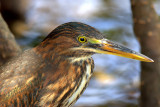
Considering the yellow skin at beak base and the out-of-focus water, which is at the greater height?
the out-of-focus water

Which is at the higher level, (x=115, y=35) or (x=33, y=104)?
(x=115, y=35)

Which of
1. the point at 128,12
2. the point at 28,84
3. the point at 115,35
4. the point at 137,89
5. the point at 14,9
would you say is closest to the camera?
the point at 28,84

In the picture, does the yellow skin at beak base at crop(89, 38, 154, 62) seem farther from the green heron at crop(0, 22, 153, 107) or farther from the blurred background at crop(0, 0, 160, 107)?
the blurred background at crop(0, 0, 160, 107)

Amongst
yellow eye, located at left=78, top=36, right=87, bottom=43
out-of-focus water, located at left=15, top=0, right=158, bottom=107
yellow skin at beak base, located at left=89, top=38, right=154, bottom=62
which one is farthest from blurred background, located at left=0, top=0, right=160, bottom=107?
yellow eye, located at left=78, top=36, right=87, bottom=43

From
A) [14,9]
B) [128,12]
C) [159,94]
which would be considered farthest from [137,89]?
[14,9]

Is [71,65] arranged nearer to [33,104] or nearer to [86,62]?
[86,62]

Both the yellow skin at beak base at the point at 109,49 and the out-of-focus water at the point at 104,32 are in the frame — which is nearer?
the yellow skin at beak base at the point at 109,49

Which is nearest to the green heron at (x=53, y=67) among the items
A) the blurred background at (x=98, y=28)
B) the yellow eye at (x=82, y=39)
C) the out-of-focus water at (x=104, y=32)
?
the yellow eye at (x=82, y=39)

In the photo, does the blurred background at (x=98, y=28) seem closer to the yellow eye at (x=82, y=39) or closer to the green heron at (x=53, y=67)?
the green heron at (x=53, y=67)

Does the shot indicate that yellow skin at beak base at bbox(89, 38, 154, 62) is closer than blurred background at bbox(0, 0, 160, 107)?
Yes
